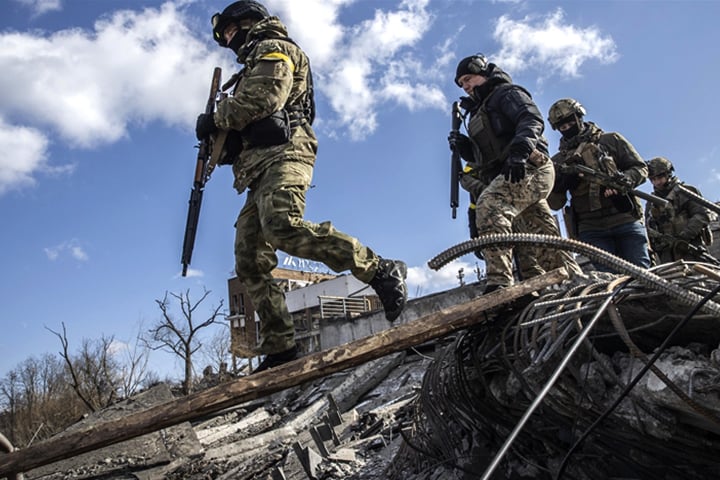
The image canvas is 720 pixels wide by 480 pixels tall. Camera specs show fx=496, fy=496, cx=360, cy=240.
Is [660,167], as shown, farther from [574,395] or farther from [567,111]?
[574,395]

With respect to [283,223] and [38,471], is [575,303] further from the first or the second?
[38,471]

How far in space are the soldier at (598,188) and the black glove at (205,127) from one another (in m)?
3.05

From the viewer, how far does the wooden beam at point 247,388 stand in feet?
5.04

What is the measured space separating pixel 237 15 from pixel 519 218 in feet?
7.87

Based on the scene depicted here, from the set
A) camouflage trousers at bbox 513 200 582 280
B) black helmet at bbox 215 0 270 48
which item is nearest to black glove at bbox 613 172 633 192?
camouflage trousers at bbox 513 200 582 280

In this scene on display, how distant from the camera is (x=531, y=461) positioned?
1.88 metres

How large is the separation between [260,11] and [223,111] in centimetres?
83

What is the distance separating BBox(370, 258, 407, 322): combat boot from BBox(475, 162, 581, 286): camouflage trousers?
2.01ft

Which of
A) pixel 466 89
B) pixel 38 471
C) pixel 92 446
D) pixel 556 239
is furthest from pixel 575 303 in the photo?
pixel 38 471

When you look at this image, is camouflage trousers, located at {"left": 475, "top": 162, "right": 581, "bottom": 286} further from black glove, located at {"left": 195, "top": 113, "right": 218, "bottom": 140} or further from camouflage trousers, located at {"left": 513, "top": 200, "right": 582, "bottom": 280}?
black glove, located at {"left": 195, "top": 113, "right": 218, "bottom": 140}

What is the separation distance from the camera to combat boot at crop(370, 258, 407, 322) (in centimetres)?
250

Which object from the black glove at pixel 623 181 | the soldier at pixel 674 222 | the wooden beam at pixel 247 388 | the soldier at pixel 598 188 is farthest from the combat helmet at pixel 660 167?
the wooden beam at pixel 247 388

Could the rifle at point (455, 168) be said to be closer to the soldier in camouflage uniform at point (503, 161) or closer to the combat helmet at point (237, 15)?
the soldier in camouflage uniform at point (503, 161)

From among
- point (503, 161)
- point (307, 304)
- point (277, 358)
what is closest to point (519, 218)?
point (503, 161)
